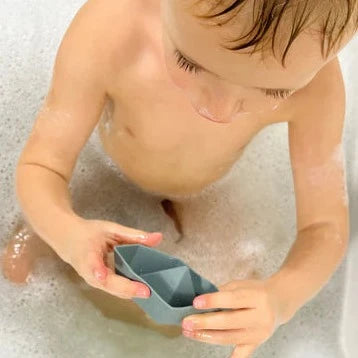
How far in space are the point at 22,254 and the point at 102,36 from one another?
0.37 meters

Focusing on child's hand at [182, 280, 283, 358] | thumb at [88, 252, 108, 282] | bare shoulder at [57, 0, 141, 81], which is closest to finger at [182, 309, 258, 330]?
child's hand at [182, 280, 283, 358]

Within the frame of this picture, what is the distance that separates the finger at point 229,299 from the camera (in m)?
0.77

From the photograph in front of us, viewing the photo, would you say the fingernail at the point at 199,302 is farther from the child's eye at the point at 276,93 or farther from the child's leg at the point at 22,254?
the child's leg at the point at 22,254

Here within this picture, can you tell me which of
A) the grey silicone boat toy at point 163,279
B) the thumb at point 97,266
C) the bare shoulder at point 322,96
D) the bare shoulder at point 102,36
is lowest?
→ the thumb at point 97,266

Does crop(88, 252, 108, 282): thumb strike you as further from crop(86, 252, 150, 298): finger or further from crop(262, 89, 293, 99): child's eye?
crop(262, 89, 293, 99): child's eye

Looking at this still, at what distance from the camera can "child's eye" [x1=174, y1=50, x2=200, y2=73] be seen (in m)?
0.73

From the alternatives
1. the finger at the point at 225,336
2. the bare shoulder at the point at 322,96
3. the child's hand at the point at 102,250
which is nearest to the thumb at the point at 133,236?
the child's hand at the point at 102,250

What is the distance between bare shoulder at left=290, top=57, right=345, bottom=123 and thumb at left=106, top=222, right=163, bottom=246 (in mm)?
256

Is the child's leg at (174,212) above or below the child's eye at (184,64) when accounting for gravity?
below

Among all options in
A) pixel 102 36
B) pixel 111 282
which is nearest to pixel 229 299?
pixel 111 282

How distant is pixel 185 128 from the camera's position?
3.17 ft

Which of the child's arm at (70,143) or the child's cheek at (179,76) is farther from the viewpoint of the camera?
the child's arm at (70,143)

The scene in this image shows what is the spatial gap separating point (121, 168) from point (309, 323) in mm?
391

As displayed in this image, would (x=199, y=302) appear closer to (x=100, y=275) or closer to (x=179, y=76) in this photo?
(x=100, y=275)
